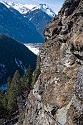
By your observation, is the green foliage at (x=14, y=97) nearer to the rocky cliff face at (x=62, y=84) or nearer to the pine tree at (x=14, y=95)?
the pine tree at (x=14, y=95)

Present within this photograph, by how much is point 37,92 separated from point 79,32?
1019 cm

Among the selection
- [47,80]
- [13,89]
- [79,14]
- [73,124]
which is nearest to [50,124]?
[73,124]

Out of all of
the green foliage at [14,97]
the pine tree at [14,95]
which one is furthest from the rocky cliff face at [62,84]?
the pine tree at [14,95]

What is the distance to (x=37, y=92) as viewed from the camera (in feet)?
128

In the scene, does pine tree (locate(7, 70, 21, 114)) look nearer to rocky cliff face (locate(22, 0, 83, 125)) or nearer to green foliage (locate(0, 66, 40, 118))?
green foliage (locate(0, 66, 40, 118))

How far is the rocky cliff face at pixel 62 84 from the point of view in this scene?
27.0 meters

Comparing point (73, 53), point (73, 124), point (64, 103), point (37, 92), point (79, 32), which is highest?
point (79, 32)

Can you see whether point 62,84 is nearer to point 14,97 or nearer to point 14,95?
point 14,97

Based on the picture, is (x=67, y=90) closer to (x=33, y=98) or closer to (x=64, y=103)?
(x=64, y=103)

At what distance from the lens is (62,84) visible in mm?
32469

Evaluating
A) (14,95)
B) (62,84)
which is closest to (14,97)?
(14,95)

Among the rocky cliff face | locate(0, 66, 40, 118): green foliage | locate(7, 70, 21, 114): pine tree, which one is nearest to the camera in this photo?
the rocky cliff face

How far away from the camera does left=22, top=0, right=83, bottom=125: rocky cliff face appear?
26953 millimetres

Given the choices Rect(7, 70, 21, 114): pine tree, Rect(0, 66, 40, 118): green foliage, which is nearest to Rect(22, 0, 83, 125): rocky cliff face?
Rect(0, 66, 40, 118): green foliage
